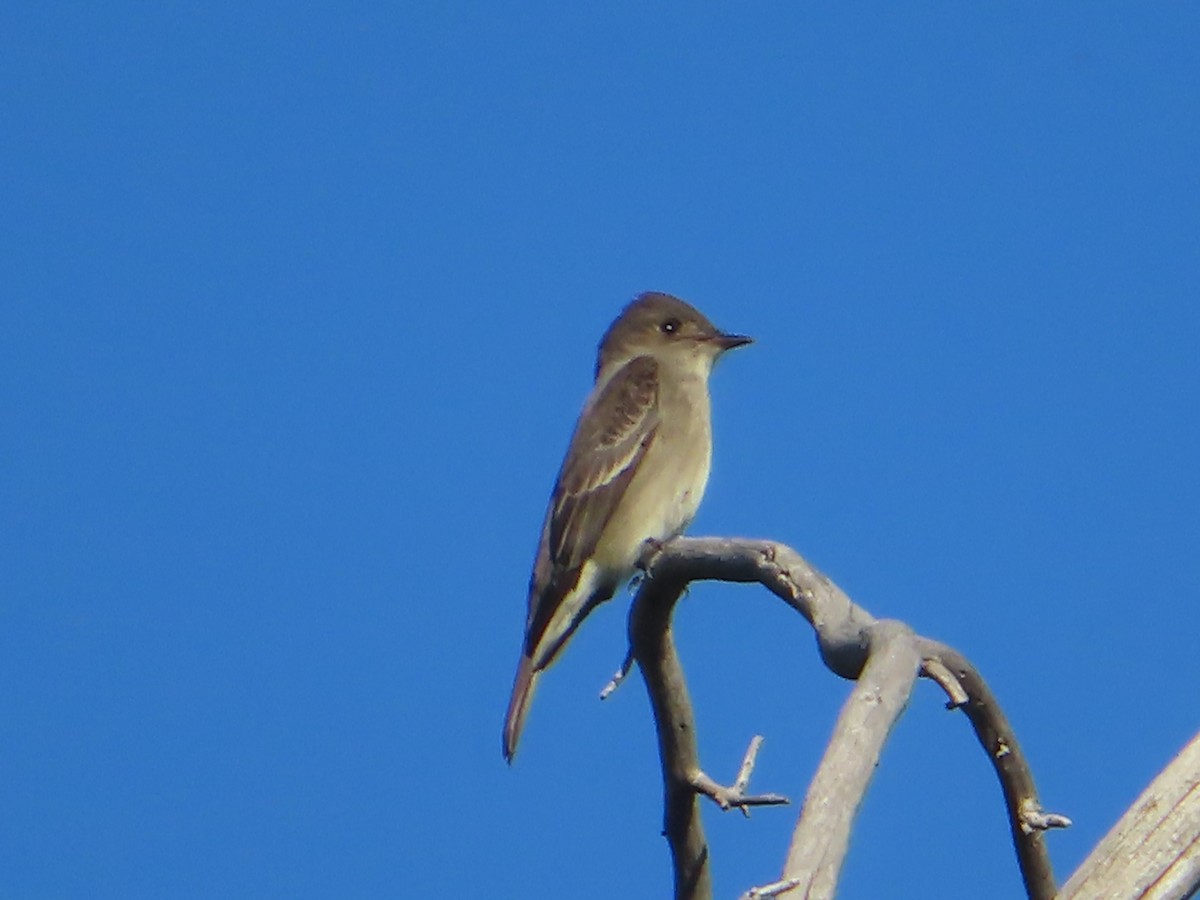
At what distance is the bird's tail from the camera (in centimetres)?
809

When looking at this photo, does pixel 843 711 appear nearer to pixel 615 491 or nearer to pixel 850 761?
pixel 850 761

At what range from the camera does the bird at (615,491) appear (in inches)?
349

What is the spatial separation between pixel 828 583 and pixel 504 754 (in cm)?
325

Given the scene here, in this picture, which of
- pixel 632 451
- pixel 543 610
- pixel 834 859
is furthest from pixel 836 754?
pixel 632 451

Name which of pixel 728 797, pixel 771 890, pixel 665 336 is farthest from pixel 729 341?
pixel 771 890

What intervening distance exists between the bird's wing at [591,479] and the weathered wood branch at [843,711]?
2402 millimetres

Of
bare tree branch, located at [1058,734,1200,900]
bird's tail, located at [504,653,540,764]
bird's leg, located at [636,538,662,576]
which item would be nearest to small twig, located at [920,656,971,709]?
bare tree branch, located at [1058,734,1200,900]

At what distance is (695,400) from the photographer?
32.4 feet

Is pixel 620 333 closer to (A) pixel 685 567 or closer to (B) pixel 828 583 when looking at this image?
(A) pixel 685 567

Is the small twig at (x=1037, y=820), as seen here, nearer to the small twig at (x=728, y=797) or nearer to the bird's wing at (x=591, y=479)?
the small twig at (x=728, y=797)

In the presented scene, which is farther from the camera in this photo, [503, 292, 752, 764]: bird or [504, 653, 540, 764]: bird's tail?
[503, 292, 752, 764]: bird

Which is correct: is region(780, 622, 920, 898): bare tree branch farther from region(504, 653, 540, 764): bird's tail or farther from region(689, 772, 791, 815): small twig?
region(504, 653, 540, 764): bird's tail

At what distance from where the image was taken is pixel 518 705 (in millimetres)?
8172

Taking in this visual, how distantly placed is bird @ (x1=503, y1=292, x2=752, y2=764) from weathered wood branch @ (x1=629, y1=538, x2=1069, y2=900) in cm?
201
